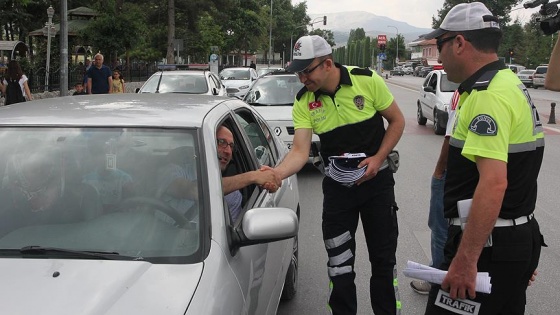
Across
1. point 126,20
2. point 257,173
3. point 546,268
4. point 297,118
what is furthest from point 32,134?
point 126,20

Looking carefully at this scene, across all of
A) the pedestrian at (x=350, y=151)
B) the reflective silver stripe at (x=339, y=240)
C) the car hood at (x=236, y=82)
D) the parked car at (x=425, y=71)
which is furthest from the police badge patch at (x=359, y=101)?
the parked car at (x=425, y=71)

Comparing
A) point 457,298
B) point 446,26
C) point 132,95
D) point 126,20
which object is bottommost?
point 457,298

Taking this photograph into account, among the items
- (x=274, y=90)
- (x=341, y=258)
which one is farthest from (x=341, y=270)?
(x=274, y=90)

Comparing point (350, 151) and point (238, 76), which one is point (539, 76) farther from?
point (350, 151)

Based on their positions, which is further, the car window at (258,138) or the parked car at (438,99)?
the parked car at (438,99)

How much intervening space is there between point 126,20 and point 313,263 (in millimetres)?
23141

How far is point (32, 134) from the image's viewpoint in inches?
108

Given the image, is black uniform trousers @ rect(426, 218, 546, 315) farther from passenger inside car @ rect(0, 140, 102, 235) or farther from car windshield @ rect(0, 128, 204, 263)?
passenger inside car @ rect(0, 140, 102, 235)

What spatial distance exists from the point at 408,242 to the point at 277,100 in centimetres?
488

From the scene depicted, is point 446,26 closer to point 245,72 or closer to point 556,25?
point 556,25

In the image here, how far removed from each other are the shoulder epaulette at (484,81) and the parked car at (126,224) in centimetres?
94

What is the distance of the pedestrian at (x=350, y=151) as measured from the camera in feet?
11.1

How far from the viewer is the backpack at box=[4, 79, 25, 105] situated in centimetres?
1052

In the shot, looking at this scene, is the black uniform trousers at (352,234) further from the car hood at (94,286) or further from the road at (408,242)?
the car hood at (94,286)
